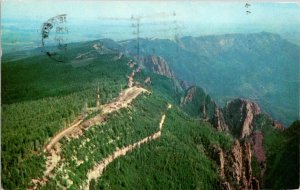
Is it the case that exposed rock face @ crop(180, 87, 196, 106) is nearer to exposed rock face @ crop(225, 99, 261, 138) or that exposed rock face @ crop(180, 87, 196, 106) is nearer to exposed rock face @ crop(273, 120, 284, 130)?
exposed rock face @ crop(225, 99, 261, 138)

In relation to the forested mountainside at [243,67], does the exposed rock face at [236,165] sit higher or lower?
lower

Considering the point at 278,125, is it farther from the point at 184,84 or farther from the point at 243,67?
the point at 184,84

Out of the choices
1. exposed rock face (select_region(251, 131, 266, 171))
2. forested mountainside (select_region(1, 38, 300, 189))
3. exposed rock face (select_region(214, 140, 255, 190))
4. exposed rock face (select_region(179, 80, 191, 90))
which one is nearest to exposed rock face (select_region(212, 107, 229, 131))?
forested mountainside (select_region(1, 38, 300, 189))

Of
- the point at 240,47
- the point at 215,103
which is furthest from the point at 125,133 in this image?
the point at 240,47

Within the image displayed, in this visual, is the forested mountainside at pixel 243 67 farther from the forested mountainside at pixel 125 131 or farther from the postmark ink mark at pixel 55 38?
the postmark ink mark at pixel 55 38

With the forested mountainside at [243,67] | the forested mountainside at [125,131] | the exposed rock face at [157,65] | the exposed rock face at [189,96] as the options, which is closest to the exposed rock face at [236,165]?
the forested mountainside at [125,131]

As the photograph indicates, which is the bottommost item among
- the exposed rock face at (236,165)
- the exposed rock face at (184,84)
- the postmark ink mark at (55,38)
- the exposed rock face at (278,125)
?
the exposed rock face at (236,165)
